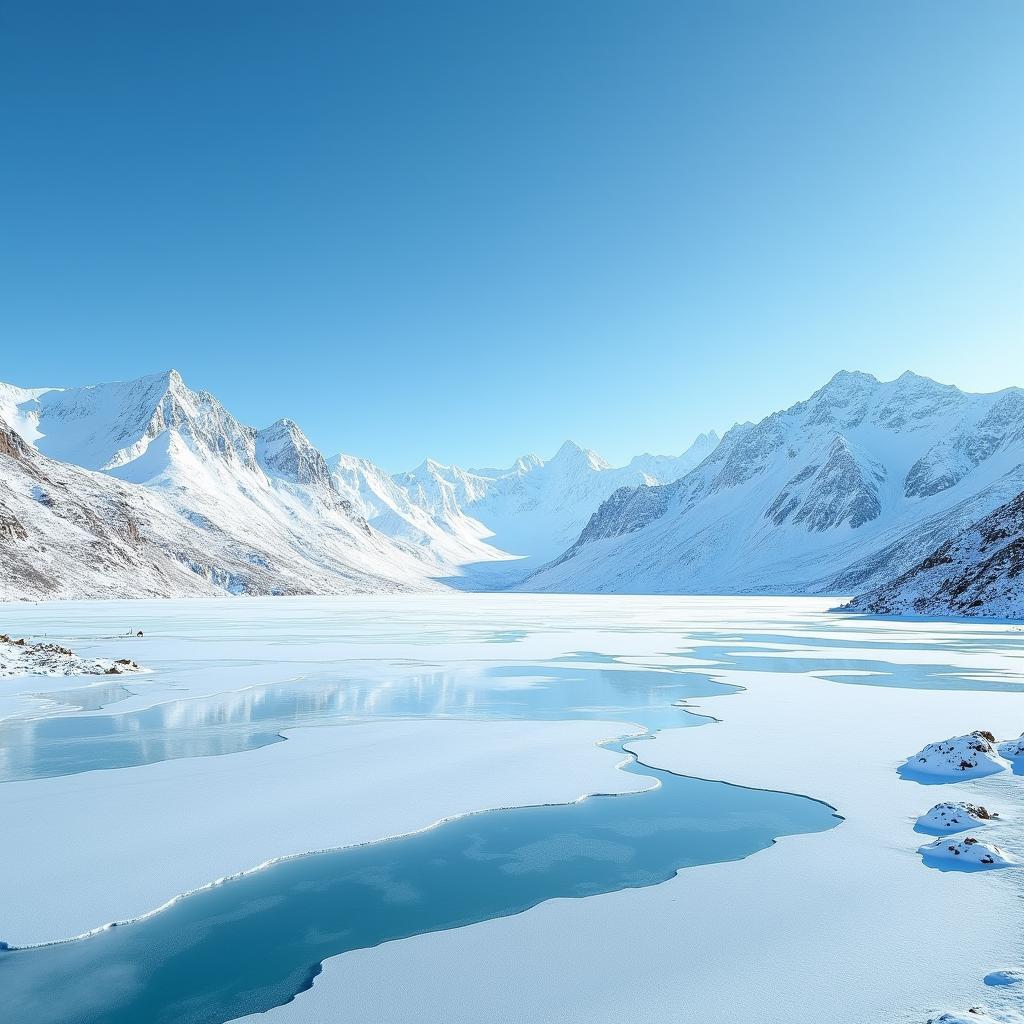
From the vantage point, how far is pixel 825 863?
28.4 feet

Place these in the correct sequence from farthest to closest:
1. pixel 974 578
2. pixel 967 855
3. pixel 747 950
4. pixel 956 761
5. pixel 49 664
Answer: pixel 974 578
pixel 49 664
pixel 956 761
pixel 967 855
pixel 747 950

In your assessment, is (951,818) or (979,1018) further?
(951,818)

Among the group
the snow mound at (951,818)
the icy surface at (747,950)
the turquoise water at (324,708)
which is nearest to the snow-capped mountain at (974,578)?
the turquoise water at (324,708)

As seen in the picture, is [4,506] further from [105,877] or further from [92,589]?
[105,877]

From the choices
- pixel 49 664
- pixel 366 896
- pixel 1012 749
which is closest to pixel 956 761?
pixel 1012 749

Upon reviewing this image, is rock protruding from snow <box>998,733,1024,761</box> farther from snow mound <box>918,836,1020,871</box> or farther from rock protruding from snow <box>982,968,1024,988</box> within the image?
rock protruding from snow <box>982,968,1024,988</box>

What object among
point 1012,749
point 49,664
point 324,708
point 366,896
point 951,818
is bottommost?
point 1012,749

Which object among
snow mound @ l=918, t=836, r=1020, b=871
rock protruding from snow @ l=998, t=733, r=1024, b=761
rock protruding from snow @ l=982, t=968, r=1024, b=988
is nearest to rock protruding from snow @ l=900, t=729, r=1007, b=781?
rock protruding from snow @ l=998, t=733, r=1024, b=761

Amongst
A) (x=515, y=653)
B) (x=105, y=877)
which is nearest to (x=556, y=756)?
(x=105, y=877)

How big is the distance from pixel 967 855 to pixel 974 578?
229 feet

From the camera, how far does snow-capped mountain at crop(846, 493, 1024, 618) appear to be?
6141 cm

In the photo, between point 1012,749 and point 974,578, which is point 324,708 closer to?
point 1012,749

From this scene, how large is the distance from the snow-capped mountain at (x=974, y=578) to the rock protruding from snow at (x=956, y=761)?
185ft

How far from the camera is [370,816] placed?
10.5 meters
